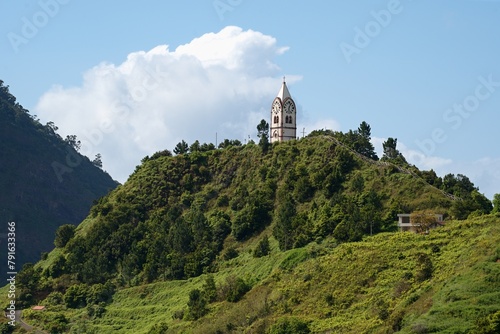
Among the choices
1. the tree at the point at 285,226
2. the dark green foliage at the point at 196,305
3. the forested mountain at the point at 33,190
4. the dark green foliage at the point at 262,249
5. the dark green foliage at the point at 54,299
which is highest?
the forested mountain at the point at 33,190

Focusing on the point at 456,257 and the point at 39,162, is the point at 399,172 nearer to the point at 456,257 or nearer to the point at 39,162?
the point at 456,257

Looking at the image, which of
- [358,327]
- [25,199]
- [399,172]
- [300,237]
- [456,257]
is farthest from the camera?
[25,199]

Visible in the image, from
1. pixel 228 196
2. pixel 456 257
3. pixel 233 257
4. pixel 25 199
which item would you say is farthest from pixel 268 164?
pixel 25 199

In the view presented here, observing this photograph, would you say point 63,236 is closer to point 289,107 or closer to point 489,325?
point 289,107

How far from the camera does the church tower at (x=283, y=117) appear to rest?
11144cm

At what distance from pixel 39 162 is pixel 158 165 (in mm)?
77180

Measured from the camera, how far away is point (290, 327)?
2714 inches

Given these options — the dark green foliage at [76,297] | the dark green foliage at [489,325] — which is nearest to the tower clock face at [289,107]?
the dark green foliage at [76,297]

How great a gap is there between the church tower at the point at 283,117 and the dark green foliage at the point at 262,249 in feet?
77.5

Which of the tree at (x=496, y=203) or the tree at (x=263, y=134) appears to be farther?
the tree at (x=263, y=134)

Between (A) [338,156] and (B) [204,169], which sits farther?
(B) [204,169]

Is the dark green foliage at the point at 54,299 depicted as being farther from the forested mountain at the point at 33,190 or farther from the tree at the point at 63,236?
the forested mountain at the point at 33,190

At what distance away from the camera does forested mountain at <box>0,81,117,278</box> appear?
6777 inches

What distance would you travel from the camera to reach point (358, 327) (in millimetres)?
65375
